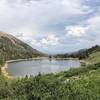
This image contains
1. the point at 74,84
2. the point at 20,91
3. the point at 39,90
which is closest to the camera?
the point at 39,90

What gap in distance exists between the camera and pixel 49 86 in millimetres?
36906

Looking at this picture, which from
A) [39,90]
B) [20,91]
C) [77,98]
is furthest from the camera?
[20,91]

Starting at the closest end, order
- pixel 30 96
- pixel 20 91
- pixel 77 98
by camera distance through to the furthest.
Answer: pixel 77 98, pixel 30 96, pixel 20 91

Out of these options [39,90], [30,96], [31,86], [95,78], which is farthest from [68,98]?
[95,78]

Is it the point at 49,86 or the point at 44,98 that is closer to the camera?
the point at 44,98

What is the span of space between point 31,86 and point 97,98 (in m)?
9.99

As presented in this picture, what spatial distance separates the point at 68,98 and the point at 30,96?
14.6ft

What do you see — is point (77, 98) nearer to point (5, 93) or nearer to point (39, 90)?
point (39, 90)

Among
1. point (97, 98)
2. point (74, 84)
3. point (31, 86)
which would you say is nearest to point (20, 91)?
point (31, 86)

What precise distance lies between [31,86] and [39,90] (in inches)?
171

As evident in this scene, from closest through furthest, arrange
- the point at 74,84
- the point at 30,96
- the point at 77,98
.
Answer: the point at 77,98, the point at 30,96, the point at 74,84

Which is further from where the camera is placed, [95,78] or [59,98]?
[95,78]

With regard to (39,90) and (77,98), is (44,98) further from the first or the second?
(39,90)

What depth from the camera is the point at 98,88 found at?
40.3 m
